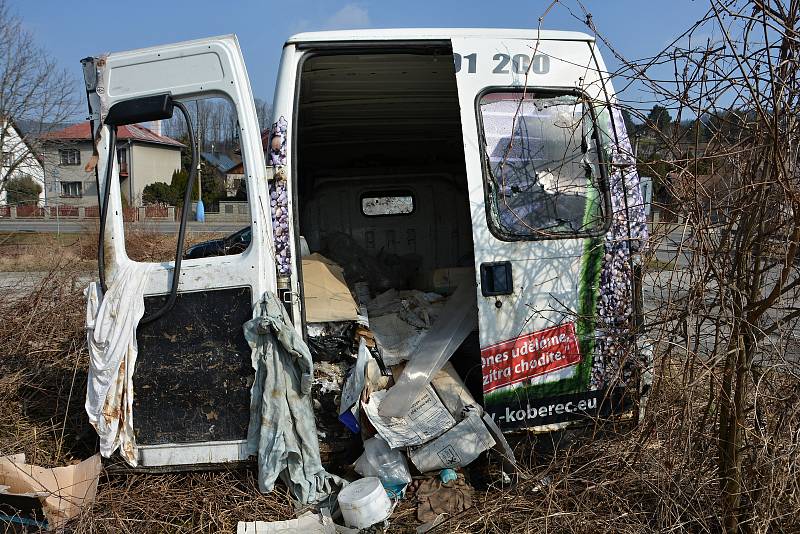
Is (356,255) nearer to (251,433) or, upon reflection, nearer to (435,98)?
(435,98)

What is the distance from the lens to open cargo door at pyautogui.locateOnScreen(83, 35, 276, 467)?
3.10 metres

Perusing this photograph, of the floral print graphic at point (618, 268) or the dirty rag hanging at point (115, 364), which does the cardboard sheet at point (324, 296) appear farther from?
the floral print graphic at point (618, 268)

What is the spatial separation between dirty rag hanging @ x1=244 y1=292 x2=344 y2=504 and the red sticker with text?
35.1 inches

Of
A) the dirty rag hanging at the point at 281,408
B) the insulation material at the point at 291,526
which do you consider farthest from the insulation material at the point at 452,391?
the insulation material at the point at 291,526

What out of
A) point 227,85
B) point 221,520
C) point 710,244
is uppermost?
point 227,85

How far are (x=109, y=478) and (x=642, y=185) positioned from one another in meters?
3.05

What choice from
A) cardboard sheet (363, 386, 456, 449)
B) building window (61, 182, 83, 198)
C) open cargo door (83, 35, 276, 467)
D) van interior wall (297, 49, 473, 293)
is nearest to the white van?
open cargo door (83, 35, 276, 467)

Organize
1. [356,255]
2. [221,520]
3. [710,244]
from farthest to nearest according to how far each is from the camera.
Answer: [356,255], [221,520], [710,244]

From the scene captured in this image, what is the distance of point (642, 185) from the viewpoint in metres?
3.14

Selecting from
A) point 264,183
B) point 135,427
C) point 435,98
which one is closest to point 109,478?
point 135,427

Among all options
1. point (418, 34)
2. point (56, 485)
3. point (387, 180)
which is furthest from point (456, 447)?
point (387, 180)

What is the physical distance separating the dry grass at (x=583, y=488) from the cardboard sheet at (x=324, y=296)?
908 mm

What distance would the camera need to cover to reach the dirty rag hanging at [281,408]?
304 centimetres

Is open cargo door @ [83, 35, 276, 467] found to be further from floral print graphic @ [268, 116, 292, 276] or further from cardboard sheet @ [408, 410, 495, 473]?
cardboard sheet @ [408, 410, 495, 473]
